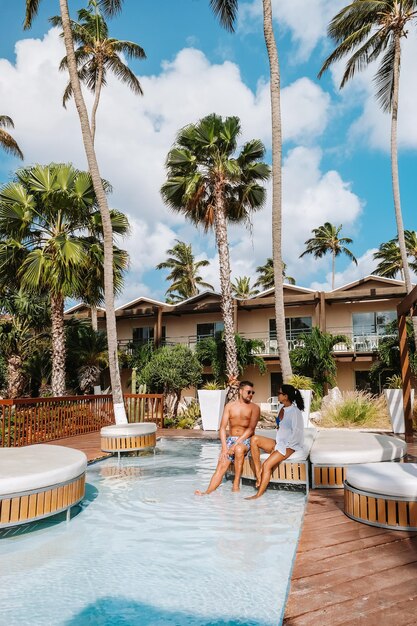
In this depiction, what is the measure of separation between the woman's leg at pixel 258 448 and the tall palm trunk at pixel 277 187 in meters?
5.25

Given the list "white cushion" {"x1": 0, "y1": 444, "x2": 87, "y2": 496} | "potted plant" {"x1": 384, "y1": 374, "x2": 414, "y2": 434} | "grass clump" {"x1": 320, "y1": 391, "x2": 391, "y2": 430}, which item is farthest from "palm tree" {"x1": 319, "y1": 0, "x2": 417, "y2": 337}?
"white cushion" {"x1": 0, "y1": 444, "x2": 87, "y2": 496}

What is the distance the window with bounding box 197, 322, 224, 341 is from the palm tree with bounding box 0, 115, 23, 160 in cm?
1465

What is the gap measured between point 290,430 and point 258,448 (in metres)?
0.63

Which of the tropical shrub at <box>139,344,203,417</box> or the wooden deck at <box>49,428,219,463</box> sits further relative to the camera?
the tropical shrub at <box>139,344,203,417</box>

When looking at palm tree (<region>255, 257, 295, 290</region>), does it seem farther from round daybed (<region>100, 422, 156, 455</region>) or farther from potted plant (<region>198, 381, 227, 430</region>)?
round daybed (<region>100, 422, 156, 455</region>)

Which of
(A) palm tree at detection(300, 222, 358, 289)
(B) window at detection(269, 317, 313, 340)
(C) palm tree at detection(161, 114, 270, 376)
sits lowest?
(B) window at detection(269, 317, 313, 340)

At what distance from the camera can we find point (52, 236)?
14.8 m

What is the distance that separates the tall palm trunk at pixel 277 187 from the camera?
12000 mm

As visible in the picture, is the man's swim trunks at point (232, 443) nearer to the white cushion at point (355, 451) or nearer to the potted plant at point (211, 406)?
the white cushion at point (355, 451)

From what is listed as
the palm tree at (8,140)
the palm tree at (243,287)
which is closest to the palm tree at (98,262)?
the palm tree at (8,140)

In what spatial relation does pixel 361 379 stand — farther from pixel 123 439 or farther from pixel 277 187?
pixel 123 439

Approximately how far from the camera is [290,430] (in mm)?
6176

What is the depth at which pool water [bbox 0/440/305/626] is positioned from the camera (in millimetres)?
3194

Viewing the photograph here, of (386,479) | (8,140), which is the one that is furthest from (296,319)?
(386,479)
